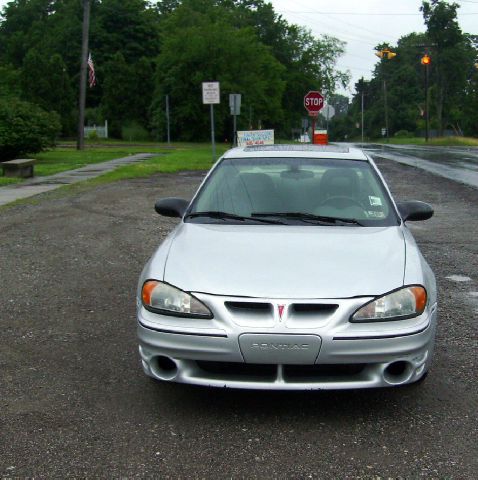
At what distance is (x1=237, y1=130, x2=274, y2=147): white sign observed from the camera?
25516 millimetres

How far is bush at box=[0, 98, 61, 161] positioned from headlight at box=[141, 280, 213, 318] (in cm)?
2147

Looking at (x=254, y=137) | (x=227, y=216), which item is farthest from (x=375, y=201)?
(x=254, y=137)

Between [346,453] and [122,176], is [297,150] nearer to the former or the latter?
[346,453]

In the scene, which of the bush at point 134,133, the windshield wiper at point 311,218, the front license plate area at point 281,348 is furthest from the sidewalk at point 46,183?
the bush at point 134,133

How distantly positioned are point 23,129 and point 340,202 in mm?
21117

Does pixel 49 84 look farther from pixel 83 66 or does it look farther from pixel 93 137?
pixel 83 66

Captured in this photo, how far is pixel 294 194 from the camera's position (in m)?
5.09

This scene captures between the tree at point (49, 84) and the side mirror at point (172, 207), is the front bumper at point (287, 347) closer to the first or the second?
the side mirror at point (172, 207)

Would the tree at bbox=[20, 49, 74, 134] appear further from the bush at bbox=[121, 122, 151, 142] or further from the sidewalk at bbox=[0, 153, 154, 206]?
the sidewalk at bbox=[0, 153, 154, 206]

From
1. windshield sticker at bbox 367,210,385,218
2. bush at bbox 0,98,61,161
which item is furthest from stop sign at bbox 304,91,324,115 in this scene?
windshield sticker at bbox 367,210,385,218

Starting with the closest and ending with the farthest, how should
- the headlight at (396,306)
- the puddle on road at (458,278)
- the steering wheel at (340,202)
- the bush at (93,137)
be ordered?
the headlight at (396,306)
the steering wheel at (340,202)
the puddle on road at (458,278)
the bush at (93,137)

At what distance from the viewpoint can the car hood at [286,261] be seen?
365 cm

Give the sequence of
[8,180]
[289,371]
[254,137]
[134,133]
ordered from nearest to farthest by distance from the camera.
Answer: [289,371], [8,180], [254,137], [134,133]

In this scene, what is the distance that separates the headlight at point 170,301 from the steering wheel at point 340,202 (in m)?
1.61
